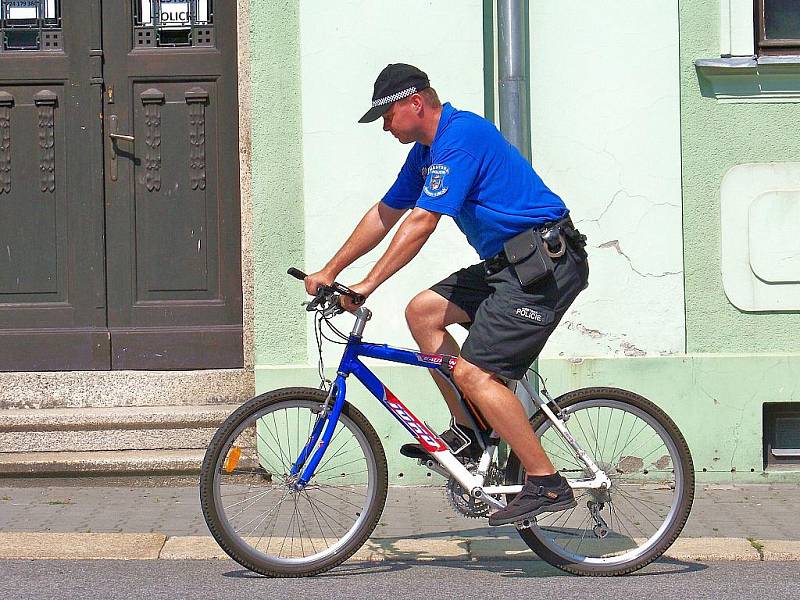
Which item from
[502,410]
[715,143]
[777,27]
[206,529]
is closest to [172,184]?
[206,529]

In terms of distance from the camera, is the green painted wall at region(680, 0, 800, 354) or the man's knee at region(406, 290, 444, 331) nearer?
the man's knee at region(406, 290, 444, 331)

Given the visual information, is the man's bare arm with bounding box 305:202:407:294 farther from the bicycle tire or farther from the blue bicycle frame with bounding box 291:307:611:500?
the bicycle tire

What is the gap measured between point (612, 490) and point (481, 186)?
132 centimetres

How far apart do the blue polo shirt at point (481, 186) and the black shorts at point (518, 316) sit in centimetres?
17

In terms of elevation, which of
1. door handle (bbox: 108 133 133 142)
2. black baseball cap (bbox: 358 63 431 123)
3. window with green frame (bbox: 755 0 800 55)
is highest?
window with green frame (bbox: 755 0 800 55)

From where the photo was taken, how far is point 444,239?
711 cm

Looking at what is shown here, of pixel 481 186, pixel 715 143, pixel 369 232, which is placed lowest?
pixel 369 232

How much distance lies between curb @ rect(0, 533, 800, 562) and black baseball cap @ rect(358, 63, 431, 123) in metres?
1.89

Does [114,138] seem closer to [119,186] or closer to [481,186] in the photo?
[119,186]

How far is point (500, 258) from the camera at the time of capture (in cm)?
493

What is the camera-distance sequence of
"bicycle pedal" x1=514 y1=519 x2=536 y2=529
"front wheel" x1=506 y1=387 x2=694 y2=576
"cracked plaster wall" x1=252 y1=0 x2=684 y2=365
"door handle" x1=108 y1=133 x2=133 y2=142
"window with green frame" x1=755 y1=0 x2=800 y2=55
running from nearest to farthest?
1. "bicycle pedal" x1=514 y1=519 x2=536 y2=529
2. "front wheel" x1=506 y1=387 x2=694 y2=576
3. "cracked plaster wall" x1=252 y1=0 x2=684 y2=365
4. "window with green frame" x1=755 y1=0 x2=800 y2=55
5. "door handle" x1=108 y1=133 x2=133 y2=142

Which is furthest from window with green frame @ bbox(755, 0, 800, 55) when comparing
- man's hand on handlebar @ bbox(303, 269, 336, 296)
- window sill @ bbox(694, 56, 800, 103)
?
man's hand on handlebar @ bbox(303, 269, 336, 296)

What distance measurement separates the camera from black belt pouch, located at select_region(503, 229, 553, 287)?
4.80 m

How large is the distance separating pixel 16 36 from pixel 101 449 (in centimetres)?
252
